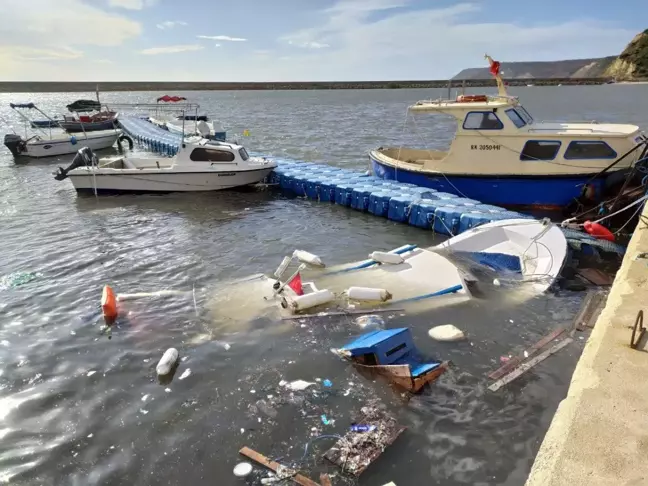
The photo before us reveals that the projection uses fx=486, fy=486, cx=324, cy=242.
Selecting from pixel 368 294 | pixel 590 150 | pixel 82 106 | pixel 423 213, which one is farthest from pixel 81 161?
pixel 82 106

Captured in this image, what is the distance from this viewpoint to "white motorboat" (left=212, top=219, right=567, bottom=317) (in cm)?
981

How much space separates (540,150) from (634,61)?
521 feet

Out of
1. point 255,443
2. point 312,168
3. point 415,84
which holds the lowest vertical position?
point 255,443

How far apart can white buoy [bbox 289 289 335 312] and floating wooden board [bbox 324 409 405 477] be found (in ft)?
10.1

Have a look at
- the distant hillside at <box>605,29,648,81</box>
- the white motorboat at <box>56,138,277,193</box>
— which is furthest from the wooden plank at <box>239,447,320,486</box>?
the distant hillside at <box>605,29,648,81</box>

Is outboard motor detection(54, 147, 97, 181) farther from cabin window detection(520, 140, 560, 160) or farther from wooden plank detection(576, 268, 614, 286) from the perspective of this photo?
wooden plank detection(576, 268, 614, 286)

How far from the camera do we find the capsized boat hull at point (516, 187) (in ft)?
50.5

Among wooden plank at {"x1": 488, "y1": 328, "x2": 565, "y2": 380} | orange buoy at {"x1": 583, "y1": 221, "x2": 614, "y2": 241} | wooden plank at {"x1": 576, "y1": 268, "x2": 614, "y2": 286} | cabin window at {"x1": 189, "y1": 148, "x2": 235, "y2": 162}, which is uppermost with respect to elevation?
cabin window at {"x1": 189, "y1": 148, "x2": 235, "y2": 162}

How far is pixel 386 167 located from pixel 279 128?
31606mm

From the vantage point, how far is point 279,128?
4850 cm

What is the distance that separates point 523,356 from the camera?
809 cm

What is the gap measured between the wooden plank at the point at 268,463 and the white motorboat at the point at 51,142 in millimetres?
29556

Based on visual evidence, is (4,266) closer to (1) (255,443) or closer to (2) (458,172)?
(1) (255,443)

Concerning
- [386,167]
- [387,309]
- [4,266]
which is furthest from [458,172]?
[4,266]
